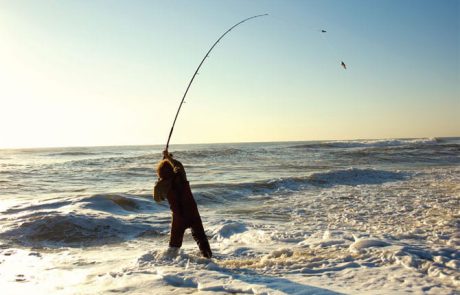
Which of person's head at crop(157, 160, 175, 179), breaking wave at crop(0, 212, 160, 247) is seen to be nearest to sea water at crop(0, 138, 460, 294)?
breaking wave at crop(0, 212, 160, 247)

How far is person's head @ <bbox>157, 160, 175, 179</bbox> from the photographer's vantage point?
5.55 meters

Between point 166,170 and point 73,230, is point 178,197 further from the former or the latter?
point 73,230

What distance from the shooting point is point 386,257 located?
519 cm

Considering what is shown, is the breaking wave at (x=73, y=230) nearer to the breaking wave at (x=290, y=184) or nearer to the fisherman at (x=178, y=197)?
the fisherman at (x=178, y=197)

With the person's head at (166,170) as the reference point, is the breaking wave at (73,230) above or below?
below

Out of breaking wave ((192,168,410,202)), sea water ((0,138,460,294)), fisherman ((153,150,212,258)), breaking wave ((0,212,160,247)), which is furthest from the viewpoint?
breaking wave ((192,168,410,202))

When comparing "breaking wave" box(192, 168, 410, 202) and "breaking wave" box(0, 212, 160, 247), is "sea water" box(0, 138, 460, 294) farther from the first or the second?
"breaking wave" box(192, 168, 410, 202)

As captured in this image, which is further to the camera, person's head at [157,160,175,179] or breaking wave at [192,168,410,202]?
breaking wave at [192,168,410,202]

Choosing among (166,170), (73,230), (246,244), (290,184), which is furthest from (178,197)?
(290,184)

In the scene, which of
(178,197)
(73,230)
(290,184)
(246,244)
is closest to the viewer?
(178,197)

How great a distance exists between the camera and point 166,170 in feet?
18.3

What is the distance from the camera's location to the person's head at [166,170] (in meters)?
5.55

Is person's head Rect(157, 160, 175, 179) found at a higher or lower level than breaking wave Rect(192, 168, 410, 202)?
higher

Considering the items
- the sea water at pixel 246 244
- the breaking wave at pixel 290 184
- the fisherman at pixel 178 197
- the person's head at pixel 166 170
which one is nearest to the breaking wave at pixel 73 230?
the sea water at pixel 246 244
